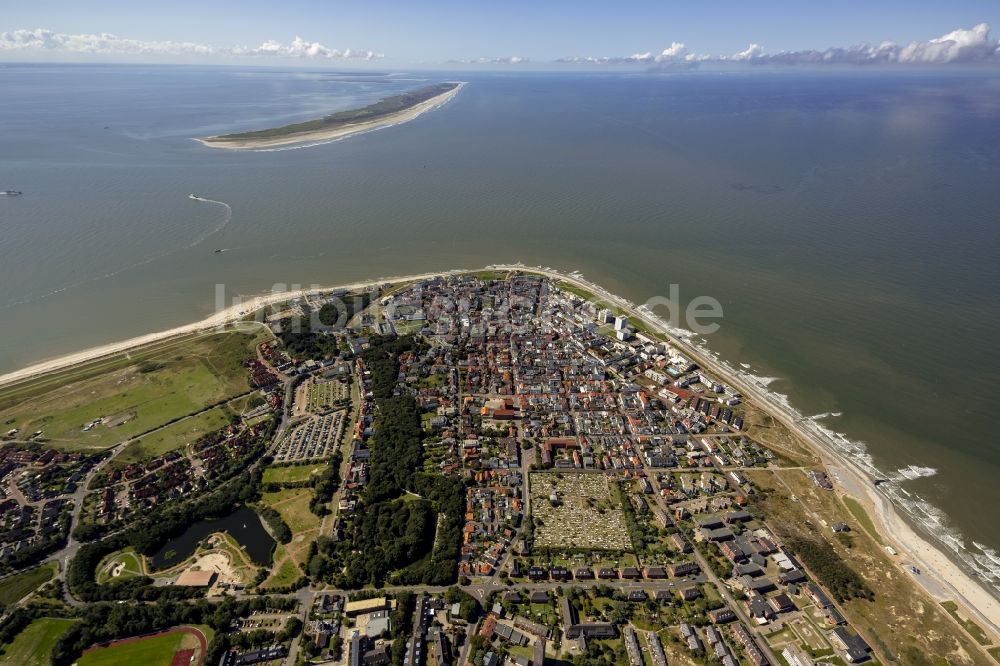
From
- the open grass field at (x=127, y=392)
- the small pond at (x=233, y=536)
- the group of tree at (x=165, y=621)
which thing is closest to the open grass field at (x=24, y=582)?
the group of tree at (x=165, y=621)

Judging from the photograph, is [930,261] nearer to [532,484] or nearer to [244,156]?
[532,484]

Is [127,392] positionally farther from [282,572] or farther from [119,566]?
[282,572]

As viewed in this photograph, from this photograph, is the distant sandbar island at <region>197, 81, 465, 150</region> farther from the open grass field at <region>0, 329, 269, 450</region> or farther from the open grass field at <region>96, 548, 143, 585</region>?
the open grass field at <region>96, 548, 143, 585</region>

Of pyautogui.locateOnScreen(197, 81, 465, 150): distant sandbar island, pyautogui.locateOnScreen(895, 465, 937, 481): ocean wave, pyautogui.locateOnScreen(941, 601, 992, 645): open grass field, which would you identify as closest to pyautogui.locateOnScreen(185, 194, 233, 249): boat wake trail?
pyautogui.locateOnScreen(197, 81, 465, 150): distant sandbar island

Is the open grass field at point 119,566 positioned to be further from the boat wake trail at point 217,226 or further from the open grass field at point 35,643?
the boat wake trail at point 217,226

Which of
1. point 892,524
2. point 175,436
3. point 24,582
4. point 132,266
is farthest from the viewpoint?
point 132,266

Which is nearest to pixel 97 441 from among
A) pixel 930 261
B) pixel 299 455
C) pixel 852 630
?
pixel 299 455

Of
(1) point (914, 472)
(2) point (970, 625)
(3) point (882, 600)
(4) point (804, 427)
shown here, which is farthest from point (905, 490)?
(3) point (882, 600)
